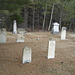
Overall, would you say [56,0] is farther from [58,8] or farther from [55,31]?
[55,31]

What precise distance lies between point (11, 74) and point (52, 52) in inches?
84.8

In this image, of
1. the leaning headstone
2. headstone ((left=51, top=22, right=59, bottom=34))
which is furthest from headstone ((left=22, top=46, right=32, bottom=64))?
headstone ((left=51, top=22, right=59, bottom=34))

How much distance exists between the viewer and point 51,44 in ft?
15.4

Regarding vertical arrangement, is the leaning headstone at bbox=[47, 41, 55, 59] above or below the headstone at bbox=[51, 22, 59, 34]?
below

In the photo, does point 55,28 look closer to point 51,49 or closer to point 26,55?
point 51,49

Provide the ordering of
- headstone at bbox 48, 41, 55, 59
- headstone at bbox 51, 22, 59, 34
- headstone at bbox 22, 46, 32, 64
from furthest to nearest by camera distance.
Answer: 1. headstone at bbox 51, 22, 59, 34
2. headstone at bbox 48, 41, 55, 59
3. headstone at bbox 22, 46, 32, 64

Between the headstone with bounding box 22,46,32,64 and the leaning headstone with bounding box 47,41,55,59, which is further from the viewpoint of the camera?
the leaning headstone with bounding box 47,41,55,59

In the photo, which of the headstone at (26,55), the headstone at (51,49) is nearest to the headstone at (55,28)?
the headstone at (51,49)

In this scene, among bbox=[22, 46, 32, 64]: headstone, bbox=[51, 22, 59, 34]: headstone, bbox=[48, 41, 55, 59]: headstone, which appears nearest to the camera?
bbox=[22, 46, 32, 64]: headstone

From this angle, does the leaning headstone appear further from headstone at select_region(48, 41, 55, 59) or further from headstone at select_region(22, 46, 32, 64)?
headstone at select_region(22, 46, 32, 64)

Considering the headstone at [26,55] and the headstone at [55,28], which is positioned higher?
the headstone at [55,28]

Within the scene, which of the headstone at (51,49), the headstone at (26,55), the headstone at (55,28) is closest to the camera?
the headstone at (26,55)

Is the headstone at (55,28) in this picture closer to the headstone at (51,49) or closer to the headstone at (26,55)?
the headstone at (51,49)

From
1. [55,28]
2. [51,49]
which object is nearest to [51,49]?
[51,49]
